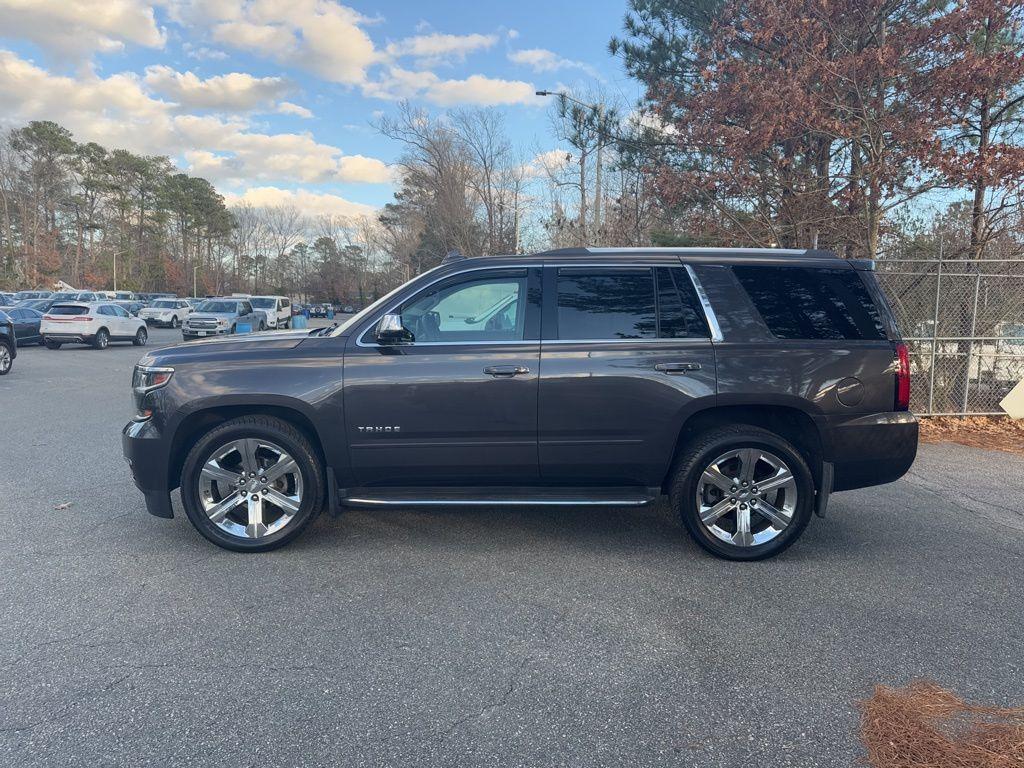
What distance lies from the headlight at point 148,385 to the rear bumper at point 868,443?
417cm

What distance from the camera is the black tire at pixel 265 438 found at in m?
4.26

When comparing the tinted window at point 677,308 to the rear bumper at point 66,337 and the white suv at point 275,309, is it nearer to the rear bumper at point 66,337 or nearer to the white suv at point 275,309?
the rear bumper at point 66,337

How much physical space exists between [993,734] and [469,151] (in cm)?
2556

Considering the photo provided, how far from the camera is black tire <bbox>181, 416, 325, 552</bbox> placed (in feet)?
14.0

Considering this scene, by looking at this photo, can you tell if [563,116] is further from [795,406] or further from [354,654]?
[354,654]

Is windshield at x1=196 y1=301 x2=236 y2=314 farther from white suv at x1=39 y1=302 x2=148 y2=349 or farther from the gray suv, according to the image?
the gray suv

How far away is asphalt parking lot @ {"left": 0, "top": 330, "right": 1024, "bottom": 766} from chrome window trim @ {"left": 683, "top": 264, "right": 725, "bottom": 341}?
144 cm

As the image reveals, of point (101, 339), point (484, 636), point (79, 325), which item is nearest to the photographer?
point (484, 636)

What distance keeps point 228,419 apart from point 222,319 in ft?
74.8

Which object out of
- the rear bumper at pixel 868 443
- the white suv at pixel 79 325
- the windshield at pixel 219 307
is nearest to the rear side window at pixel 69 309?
the white suv at pixel 79 325

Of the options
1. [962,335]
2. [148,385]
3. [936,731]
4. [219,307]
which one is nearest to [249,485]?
[148,385]

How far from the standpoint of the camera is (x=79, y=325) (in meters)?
21.9

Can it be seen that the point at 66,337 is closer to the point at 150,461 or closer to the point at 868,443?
the point at 150,461

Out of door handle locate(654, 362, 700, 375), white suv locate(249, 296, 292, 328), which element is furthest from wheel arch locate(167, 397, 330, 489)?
white suv locate(249, 296, 292, 328)
